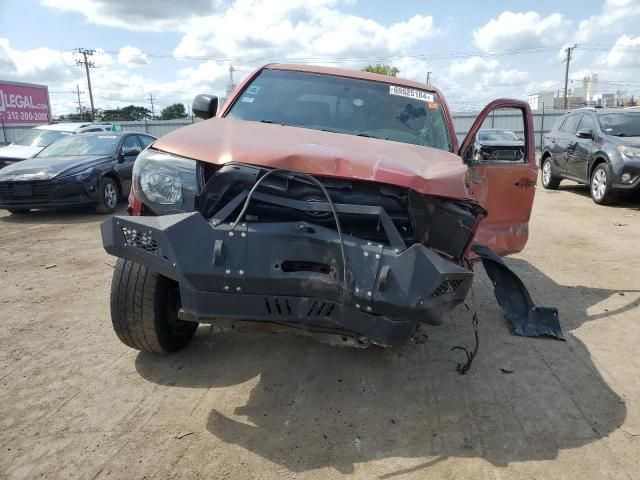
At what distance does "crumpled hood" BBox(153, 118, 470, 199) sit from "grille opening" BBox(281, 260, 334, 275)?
0.43m

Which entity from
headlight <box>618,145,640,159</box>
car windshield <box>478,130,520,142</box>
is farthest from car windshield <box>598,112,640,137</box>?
car windshield <box>478,130,520,142</box>

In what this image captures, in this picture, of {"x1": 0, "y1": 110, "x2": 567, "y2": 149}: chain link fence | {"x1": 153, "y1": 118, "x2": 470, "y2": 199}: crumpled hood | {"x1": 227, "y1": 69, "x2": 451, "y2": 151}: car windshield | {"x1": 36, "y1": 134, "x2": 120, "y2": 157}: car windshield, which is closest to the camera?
{"x1": 153, "y1": 118, "x2": 470, "y2": 199}: crumpled hood

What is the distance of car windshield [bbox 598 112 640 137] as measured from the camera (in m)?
9.70

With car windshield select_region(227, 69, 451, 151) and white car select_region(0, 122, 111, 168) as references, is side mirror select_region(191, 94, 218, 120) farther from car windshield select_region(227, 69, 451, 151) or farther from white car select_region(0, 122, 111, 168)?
white car select_region(0, 122, 111, 168)

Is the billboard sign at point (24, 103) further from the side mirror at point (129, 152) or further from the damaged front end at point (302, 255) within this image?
the damaged front end at point (302, 255)

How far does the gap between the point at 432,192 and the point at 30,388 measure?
250 centimetres

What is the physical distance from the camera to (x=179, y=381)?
3.07m

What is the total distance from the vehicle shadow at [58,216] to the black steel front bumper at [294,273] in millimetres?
6724

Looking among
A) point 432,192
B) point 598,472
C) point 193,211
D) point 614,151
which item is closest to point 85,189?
point 193,211

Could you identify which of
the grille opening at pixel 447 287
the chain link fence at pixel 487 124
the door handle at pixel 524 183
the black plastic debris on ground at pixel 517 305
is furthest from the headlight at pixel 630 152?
the chain link fence at pixel 487 124

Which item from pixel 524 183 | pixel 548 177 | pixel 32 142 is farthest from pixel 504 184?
pixel 32 142

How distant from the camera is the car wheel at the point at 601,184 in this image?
31.0 feet

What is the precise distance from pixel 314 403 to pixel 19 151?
11.5 m

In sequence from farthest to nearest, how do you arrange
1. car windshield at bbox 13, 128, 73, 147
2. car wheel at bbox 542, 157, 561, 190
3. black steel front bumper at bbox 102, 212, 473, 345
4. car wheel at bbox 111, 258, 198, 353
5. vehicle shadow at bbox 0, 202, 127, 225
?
car windshield at bbox 13, 128, 73, 147, car wheel at bbox 542, 157, 561, 190, vehicle shadow at bbox 0, 202, 127, 225, car wheel at bbox 111, 258, 198, 353, black steel front bumper at bbox 102, 212, 473, 345
